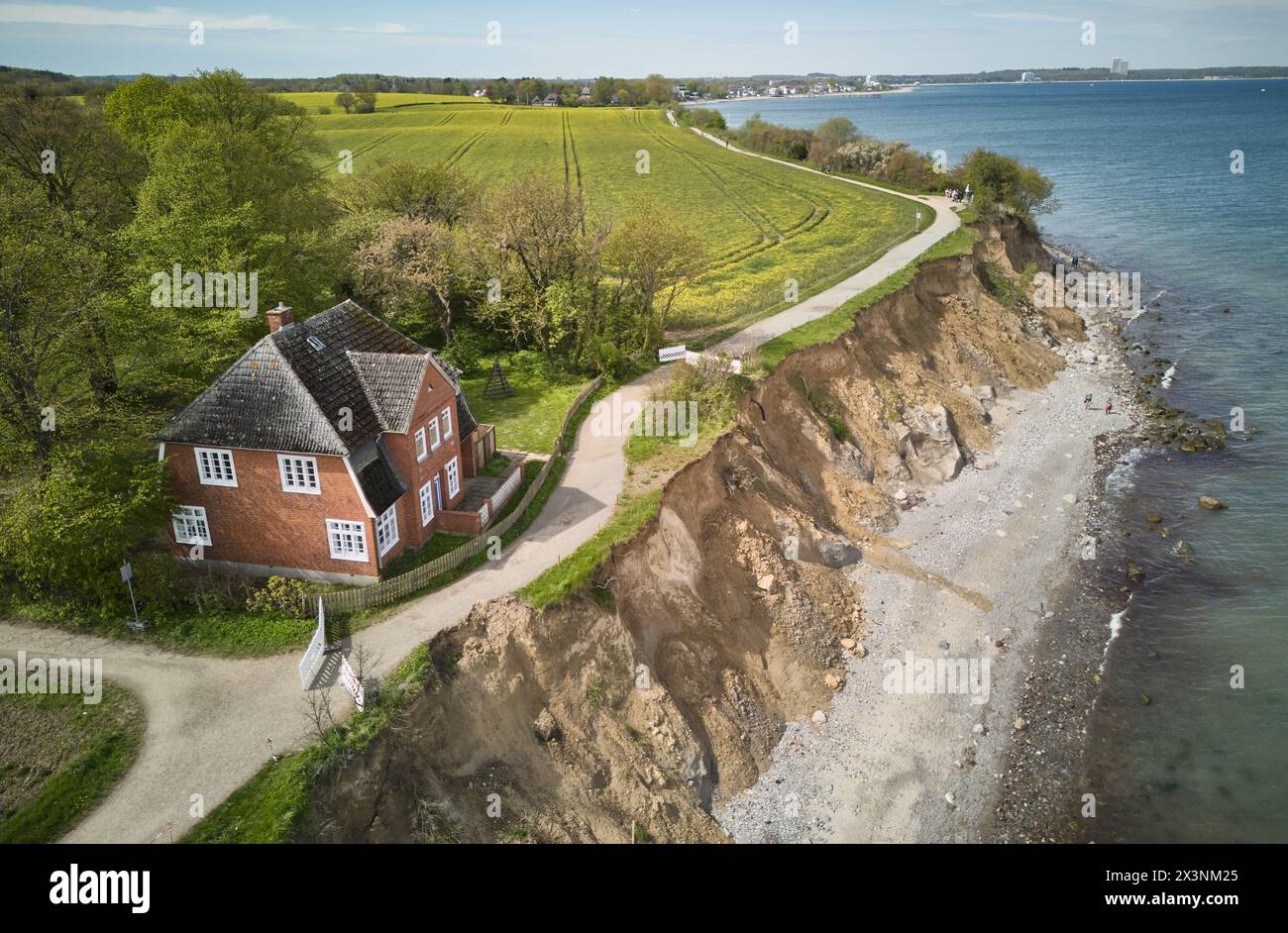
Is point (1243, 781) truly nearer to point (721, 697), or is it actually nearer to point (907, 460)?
point (721, 697)

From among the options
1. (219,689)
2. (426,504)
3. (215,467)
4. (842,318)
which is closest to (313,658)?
→ (219,689)

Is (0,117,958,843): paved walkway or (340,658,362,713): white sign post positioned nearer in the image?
(0,117,958,843): paved walkway

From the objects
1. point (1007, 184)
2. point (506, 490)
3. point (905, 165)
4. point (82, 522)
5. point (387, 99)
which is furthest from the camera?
point (387, 99)

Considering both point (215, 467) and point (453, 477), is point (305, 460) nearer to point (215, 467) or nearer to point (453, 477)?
point (215, 467)

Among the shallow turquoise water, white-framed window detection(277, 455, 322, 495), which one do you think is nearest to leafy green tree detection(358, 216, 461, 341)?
Answer: white-framed window detection(277, 455, 322, 495)

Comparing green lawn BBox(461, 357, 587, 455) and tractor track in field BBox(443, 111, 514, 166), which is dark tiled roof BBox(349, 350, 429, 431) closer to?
green lawn BBox(461, 357, 587, 455)

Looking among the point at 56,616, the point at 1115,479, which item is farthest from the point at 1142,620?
the point at 56,616
